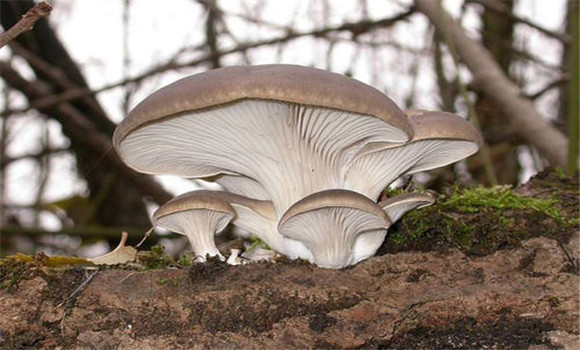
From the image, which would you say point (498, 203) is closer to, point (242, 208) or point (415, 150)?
point (415, 150)

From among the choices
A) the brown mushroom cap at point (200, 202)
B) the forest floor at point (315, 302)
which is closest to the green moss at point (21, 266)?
the forest floor at point (315, 302)

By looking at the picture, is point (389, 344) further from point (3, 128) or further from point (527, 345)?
point (3, 128)

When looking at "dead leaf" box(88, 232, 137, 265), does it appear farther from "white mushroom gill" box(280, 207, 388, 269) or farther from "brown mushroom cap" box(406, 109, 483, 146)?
"brown mushroom cap" box(406, 109, 483, 146)

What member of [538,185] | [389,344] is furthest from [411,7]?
[389,344]

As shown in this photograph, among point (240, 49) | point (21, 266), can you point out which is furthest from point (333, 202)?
point (240, 49)

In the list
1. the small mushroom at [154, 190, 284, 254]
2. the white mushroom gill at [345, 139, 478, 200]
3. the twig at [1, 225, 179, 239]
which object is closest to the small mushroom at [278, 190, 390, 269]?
the small mushroom at [154, 190, 284, 254]

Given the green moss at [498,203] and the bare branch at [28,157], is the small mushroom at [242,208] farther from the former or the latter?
the bare branch at [28,157]
